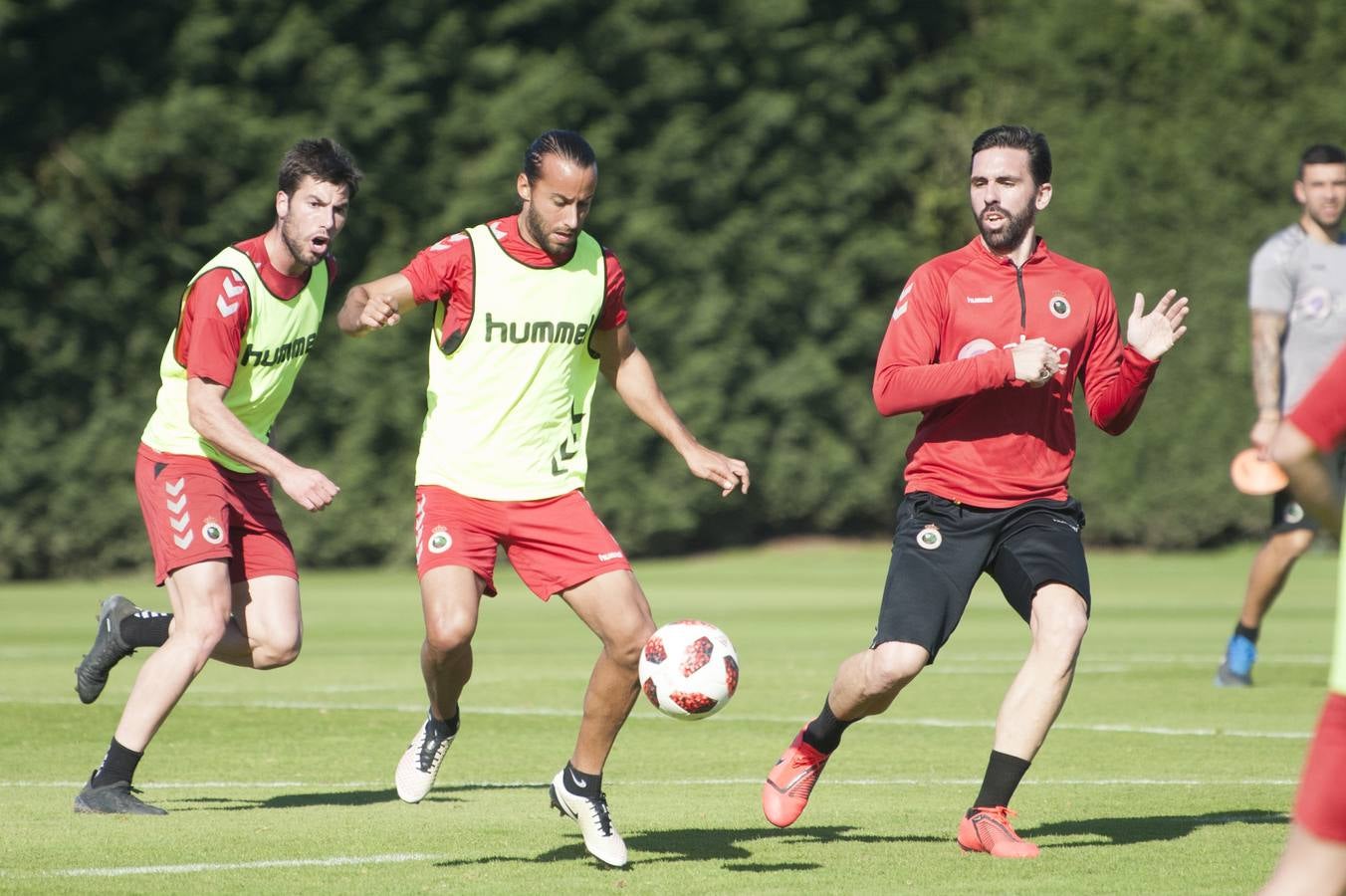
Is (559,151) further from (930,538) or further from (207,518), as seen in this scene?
(207,518)

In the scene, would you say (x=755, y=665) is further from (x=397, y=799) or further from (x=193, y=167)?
(x=193, y=167)

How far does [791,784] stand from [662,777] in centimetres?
169

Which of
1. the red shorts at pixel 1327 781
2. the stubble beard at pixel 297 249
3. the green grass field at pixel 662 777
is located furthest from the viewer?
the stubble beard at pixel 297 249

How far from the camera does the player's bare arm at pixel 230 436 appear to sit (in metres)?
6.89

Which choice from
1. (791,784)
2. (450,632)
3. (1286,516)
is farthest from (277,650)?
(1286,516)

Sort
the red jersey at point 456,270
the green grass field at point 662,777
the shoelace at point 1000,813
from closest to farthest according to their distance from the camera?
the green grass field at point 662,777, the shoelace at point 1000,813, the red jersey at point 456,270

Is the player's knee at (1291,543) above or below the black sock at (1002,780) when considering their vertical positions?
above

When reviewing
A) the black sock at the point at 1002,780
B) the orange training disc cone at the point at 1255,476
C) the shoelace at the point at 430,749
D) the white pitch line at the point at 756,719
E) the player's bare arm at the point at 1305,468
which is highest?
the player's bare arm at the point at 1305,468

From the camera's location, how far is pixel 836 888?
6.02 metres

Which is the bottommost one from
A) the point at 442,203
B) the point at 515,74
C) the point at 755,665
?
the point at 755,665

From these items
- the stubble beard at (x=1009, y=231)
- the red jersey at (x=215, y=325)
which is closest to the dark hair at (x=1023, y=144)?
the stubble beard at (x=1009, y=231)


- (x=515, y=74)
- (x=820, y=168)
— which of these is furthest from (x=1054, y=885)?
(x=820, y=168)

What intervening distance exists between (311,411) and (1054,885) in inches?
764

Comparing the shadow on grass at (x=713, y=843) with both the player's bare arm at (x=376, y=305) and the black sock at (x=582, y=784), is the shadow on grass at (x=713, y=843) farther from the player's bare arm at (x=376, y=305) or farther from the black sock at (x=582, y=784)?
the player's bare arm at (x=376, y=305)
